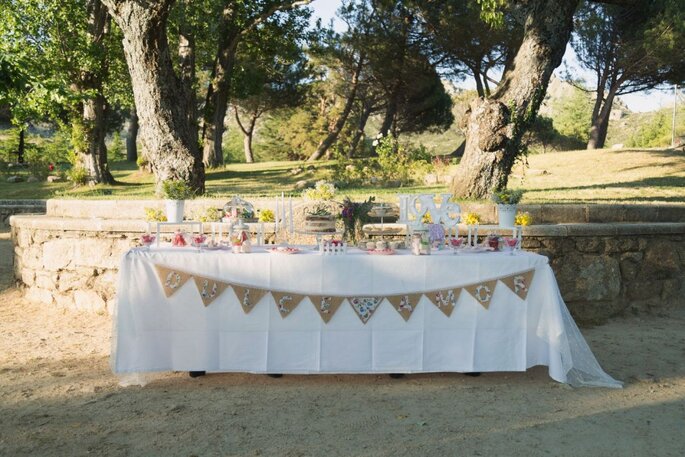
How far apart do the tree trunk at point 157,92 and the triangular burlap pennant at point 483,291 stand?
180 inches

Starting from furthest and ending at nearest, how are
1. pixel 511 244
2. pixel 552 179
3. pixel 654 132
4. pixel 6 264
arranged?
1. pixel 654 132
2. pixel 552 179
3. pixel 6 264
4. pixel 511 244

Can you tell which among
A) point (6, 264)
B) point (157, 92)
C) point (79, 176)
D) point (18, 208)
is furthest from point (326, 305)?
point (79, 176)

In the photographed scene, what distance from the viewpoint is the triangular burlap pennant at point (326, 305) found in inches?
165

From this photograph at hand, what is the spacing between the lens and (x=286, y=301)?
4211 millimetres

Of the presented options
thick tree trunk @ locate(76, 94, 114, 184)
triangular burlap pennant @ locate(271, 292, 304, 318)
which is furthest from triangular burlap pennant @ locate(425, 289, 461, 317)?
thick tree trunk @ locate(76, 94, 114, 184)

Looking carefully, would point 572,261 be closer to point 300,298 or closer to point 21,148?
point 300,298

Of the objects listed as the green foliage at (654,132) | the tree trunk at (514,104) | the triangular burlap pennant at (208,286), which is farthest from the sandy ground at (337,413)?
the green foliage at (654,132)

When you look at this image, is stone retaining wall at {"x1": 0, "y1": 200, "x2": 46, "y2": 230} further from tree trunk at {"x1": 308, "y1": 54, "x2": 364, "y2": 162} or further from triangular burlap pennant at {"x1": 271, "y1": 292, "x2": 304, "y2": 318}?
tree trunk at {"x1": 308, "y1": 54, "x2": 364, "y2": 162}

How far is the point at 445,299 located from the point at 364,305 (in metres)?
0.55

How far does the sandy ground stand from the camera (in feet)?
10.6

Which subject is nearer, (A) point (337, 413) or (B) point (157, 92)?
(A) point (337, 413)

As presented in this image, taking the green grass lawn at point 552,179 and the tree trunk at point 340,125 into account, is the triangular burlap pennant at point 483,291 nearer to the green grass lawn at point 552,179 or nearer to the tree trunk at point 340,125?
the green grass lawn at point 552,179

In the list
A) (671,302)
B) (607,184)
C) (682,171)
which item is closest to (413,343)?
(671,302)

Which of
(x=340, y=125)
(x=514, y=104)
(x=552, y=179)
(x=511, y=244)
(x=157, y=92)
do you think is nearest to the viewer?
(x=511, y=244)
